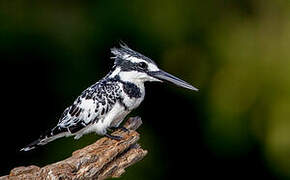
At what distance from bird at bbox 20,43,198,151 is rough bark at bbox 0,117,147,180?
102 millimetres

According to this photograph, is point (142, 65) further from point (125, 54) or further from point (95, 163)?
point (95, 163)

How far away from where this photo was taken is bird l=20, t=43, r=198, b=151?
3082 mm

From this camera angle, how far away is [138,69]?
3.09 metres

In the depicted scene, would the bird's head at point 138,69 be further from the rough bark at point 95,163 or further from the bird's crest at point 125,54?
the rough bark at point 95,163

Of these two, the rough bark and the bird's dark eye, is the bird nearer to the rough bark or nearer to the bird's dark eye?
the bird's dark eye

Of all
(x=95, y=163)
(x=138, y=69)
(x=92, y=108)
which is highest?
(x=138, y=69)

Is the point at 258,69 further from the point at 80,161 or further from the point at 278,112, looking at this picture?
the point at 80,161

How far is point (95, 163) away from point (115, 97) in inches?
14.9

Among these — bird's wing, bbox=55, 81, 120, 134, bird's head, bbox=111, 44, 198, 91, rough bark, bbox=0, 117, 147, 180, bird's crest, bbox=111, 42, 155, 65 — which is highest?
bird's crest, bbox=111, 42, 155, 65

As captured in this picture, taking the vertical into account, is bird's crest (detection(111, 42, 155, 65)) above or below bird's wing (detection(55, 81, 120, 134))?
above

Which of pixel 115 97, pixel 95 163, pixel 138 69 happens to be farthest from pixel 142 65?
pixel 95 163

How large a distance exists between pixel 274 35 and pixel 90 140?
1300 mm

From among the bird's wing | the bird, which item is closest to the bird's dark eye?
the bird

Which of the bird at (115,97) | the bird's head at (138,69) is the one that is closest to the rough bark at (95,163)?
the bird at (115,97)
